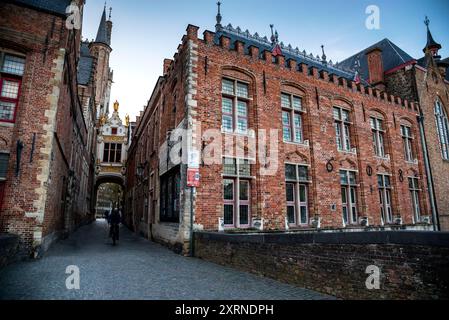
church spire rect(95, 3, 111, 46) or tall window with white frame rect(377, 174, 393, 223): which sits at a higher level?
church spire rect(95, 3, 111, 46)

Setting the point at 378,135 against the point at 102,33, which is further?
the point at 102,33

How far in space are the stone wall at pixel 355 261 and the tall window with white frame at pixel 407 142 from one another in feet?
51.4

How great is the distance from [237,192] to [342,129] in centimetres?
752

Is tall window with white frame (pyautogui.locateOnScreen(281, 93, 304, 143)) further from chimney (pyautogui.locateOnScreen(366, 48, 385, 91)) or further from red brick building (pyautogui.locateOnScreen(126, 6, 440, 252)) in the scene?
chimney (pyautogui.locateOnScreen(366, 48, 385, 91))

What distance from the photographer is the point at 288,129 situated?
12.4m

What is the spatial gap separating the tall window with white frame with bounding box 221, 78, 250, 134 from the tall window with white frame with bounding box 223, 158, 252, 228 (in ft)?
4.59

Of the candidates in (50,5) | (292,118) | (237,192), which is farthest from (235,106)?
(50,5)

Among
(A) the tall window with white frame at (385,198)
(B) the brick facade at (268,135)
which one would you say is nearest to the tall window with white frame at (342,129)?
Result: (B) the brick facade at (268,135)

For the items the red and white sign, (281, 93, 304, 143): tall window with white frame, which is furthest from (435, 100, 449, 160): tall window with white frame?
the red and white sign

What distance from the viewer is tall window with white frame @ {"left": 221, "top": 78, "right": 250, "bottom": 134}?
10.8m

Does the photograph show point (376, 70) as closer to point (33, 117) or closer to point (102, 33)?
point (33, 117)

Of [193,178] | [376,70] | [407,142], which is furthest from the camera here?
[376,70]

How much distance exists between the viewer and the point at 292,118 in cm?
1238

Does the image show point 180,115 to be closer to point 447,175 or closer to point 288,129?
point 288,129
